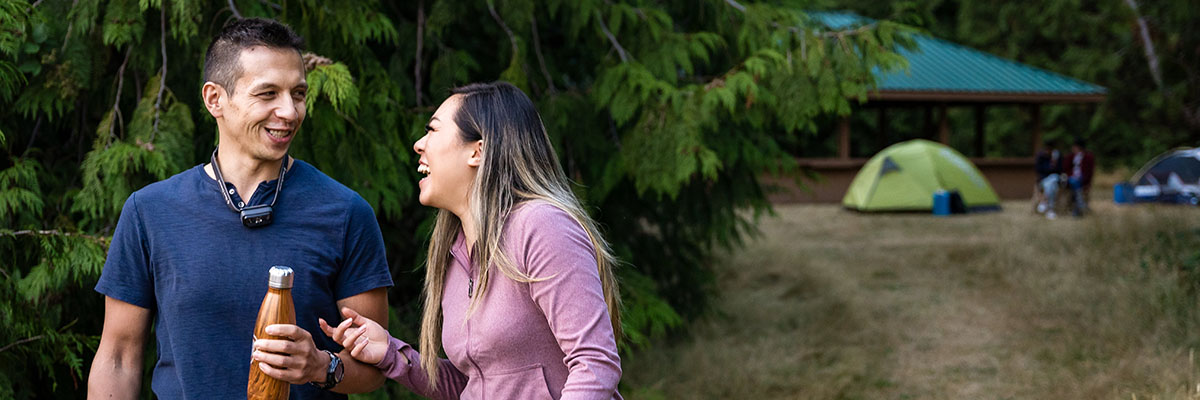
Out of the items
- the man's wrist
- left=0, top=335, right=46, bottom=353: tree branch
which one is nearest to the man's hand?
the man's wrist

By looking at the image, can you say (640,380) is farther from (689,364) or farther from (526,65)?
(526,65)

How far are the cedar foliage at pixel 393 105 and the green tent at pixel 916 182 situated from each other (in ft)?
38.9

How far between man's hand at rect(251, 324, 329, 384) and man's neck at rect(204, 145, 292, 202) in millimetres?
447

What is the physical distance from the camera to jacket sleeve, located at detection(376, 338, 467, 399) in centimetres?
214

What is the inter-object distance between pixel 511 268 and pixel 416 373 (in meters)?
0.46

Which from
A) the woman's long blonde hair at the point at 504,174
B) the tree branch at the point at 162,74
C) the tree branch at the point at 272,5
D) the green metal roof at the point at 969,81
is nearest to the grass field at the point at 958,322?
the tree branch at the point at 272,5

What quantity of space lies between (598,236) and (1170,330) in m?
6.69

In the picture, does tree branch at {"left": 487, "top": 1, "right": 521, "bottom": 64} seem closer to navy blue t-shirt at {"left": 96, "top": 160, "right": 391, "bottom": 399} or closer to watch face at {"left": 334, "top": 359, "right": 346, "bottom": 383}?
navy blue t-shirt at {"left": 96, "top": 160, "right": 391, "bottom": 399}

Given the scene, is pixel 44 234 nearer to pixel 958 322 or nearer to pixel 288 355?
pixel 288 355

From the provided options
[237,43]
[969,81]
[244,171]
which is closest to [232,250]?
[244,171]

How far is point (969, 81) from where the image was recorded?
69.6ft

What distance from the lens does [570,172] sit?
18.1 feet

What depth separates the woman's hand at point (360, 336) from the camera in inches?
78.9

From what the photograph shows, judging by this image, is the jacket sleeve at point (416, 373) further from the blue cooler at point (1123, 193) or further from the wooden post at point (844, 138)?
the blue cooler at point (1123, 193)
